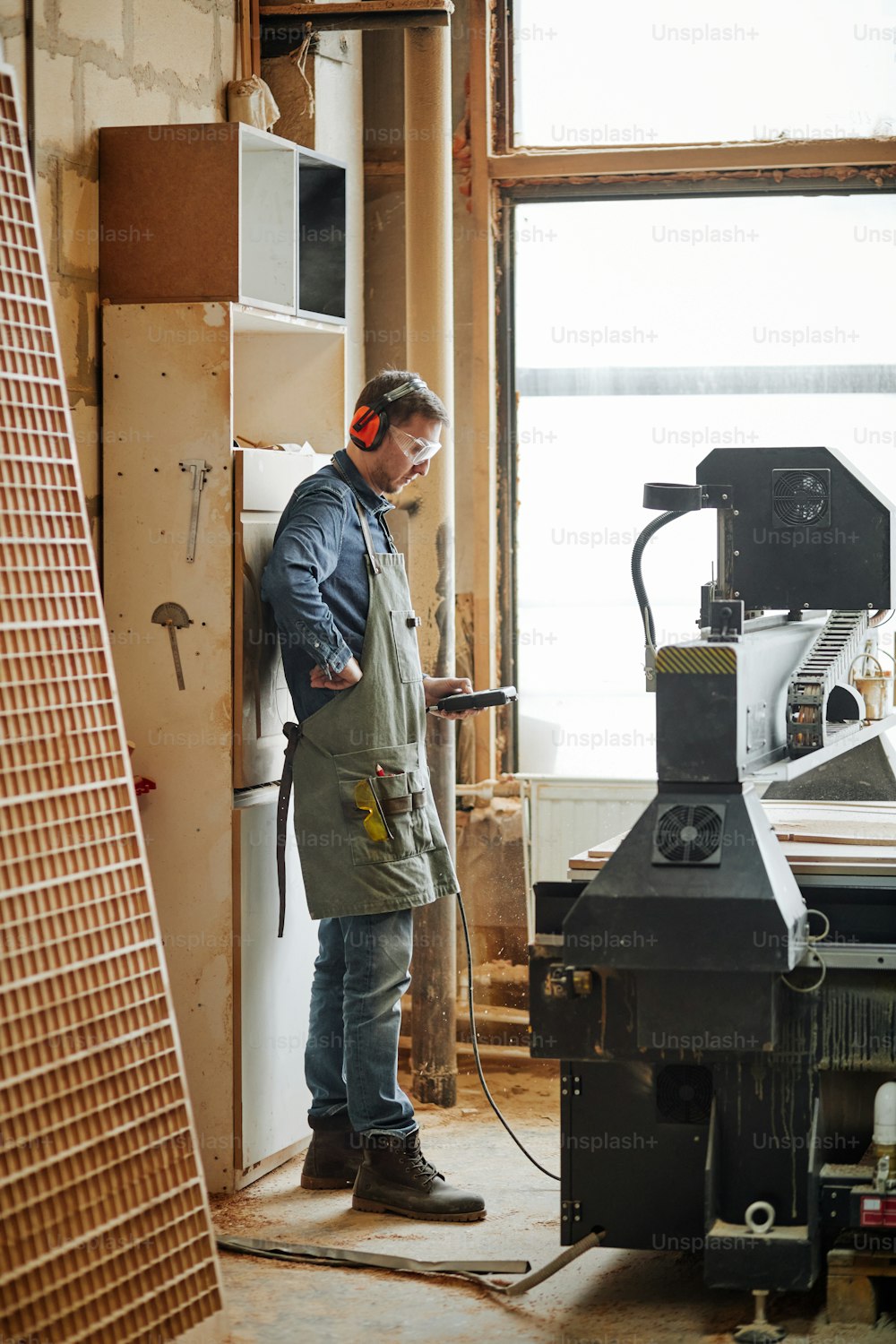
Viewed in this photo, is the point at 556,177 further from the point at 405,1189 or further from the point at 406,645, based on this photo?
the point at 405,1189

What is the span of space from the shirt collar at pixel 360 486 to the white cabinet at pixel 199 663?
0.60ft

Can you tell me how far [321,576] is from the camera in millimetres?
3123

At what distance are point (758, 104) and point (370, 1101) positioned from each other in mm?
2749

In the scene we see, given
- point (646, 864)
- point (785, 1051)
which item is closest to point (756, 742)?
point (646, 864)

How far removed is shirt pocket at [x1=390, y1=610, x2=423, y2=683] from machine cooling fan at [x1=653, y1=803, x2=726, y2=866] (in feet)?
3.21

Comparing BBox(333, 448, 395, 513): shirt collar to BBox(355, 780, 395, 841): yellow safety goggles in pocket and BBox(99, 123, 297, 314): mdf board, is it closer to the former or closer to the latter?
BBox(99, 123, 297, 314): mdf board

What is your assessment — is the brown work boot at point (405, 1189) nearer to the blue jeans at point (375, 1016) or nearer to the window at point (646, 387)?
the blue jeans at point (375, 1016)

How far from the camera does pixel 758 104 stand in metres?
4.16

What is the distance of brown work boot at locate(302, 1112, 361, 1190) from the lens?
3408 mm

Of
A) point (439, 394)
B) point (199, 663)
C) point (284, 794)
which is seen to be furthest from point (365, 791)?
point (439, 394)

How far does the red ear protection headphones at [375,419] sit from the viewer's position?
10.6 ft

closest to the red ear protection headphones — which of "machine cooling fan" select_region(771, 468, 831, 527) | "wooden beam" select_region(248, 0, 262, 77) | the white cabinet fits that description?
the white cabinet

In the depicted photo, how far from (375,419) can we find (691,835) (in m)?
1.26

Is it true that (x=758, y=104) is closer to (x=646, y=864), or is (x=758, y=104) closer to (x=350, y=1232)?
(x=646, y=864)
